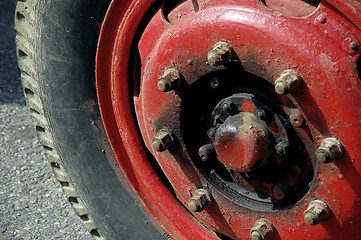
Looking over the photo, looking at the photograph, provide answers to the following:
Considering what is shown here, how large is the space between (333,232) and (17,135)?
5.77ft

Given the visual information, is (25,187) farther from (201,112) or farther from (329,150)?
(329,150)

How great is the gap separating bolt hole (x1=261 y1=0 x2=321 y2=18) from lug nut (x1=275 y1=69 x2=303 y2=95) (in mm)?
114

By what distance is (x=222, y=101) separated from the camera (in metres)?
1.09

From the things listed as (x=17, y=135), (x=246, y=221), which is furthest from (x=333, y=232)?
(x=17, y=135)

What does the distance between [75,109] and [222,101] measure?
48cm

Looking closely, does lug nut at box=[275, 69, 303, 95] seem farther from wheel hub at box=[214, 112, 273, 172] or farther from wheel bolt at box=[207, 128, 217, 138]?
wheel bolt at box=[207, 128, 217, 138]

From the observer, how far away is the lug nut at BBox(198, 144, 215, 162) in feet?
3.76

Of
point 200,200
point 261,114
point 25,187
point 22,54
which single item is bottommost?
point 200,200

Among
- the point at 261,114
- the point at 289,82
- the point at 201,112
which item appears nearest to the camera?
the point at 289,82

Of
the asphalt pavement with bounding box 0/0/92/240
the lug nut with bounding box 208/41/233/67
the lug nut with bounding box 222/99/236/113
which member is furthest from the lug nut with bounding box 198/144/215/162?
the asphalt pavement with bounding box 0/0/92/240

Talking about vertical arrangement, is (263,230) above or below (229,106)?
below

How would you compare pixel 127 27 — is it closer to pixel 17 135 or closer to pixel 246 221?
pixel 246 221

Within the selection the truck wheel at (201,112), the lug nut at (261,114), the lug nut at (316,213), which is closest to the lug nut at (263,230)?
the truck wheel at (201,112)

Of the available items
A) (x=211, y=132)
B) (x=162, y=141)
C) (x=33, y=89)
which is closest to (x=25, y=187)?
(x=33, y=89)
